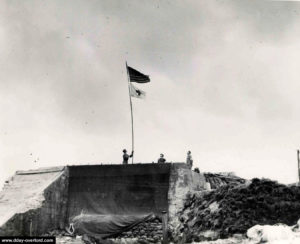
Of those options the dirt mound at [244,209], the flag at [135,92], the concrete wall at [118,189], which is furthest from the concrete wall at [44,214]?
the dirt mound at [244,209]

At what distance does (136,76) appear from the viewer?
19000 mm

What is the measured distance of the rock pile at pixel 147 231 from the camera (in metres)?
16.3

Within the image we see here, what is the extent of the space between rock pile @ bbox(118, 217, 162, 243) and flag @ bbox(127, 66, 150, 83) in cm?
550

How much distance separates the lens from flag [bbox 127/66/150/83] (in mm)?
18953

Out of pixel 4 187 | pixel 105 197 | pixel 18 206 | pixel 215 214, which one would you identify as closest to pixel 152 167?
pixel 105 197

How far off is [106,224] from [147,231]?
5.01 feet

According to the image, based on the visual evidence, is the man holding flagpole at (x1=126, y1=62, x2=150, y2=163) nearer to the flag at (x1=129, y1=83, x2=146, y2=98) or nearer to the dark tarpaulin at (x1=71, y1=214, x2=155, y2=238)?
the flag at (x1=129, y1=83, x2=146, y2=98)

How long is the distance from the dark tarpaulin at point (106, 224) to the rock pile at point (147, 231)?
14 cm

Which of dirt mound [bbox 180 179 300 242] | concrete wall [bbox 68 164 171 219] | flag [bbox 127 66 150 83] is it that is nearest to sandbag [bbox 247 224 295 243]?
dirt mound [bbox 180 179 300 242]

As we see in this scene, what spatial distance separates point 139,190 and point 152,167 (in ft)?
3.19

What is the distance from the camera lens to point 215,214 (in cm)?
1470

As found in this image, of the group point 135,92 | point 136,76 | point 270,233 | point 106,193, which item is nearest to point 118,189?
point 106,193

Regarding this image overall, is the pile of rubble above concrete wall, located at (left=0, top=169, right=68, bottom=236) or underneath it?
above

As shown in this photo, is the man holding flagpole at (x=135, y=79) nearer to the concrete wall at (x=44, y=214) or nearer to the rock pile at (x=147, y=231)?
Answer: the concrete wall at (x=44, y=214)
